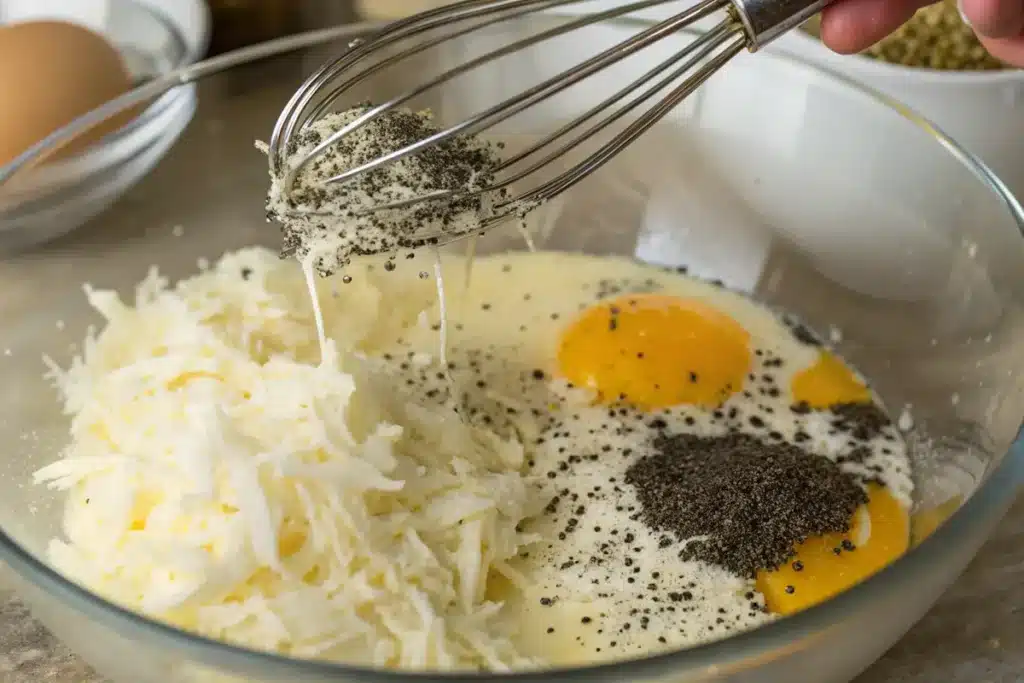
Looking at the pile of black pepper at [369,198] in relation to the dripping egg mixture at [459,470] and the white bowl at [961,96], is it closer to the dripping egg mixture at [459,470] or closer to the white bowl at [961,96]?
the dripping egg mixture at [459,470]

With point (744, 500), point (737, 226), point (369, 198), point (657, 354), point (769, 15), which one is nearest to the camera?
point (769, 15)

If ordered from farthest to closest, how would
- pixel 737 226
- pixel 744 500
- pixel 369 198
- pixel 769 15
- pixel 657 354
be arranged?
pixel 737 226
pixel 657 354
pixel 744 500
pixel 369 198
pixel 769 15

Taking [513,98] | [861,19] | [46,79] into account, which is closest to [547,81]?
[513,98]

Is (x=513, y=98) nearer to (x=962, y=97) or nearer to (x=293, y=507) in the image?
(x=293, y=507)

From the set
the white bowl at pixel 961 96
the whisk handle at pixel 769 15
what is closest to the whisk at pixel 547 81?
the whisk handle at pixel 769 15

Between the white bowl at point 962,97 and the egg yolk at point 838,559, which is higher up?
the white bowl at point 962,97

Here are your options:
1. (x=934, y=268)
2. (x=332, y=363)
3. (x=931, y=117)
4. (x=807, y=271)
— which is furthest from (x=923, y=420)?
(x=332, y=363)

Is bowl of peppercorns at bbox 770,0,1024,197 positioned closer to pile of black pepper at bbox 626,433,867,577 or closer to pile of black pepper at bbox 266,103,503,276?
pile of black pepper at bbox 626,433,867,577
